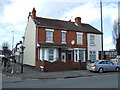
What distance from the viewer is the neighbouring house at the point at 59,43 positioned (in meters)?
24.3

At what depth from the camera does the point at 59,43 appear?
89.1 ft

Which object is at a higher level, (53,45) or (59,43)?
(59,43)

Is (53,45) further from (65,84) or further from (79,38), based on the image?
(65,84)

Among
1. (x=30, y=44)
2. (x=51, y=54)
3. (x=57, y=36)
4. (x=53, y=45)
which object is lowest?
(x=51, y=54)

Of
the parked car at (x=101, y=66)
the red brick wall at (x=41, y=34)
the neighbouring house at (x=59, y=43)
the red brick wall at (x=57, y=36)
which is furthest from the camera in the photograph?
the red brick wall at (x=57, y=36)

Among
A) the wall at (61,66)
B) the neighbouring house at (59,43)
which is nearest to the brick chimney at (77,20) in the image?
the neighbouring house at (59,43)

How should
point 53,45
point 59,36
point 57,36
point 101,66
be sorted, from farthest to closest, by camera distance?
point 59,36 < point 57,36 < point 53,45 < point 101,66

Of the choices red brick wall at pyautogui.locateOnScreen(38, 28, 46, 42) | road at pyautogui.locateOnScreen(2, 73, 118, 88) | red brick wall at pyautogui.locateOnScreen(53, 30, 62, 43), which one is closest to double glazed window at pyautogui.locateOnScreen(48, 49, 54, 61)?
red brick wall at pyautogui.locateOnScreen(53, 30, 62, 43)

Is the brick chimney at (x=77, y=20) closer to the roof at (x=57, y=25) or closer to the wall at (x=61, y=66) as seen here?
the roof at (x=57, y=25)

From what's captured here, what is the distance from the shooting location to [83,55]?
2950cm

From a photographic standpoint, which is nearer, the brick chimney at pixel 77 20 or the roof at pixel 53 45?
the roof at pixel 53 45

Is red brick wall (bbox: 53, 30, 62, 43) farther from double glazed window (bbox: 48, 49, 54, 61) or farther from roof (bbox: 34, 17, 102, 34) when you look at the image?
double glazed window (bbox: 48, 49, 54, 61)

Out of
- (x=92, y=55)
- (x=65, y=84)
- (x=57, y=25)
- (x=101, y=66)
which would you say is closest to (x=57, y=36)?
(x=57, y=25)

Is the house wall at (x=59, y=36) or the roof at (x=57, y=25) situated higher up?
the roof at (x=57, y=25)
